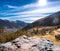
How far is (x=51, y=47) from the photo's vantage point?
21312 millimetres

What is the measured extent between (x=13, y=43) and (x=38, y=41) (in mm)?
2965

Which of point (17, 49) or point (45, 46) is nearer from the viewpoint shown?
point (17, 49)

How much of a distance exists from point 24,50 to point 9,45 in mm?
1954

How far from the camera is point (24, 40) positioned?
73.4ft

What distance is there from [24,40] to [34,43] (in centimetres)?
143

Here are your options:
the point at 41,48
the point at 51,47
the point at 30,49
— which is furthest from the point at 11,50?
the point at 51,47

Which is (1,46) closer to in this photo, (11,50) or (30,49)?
(11,50)

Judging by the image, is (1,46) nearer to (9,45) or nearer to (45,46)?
(9,45)

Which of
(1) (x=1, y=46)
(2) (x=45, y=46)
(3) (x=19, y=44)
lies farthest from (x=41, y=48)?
(1) (x=1, y=46)

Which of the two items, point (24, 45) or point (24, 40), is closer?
point (24, 45)

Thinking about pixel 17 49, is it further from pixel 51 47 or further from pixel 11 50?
pixel 51 47

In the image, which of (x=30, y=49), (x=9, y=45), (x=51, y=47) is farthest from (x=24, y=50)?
(x=51, y=47)

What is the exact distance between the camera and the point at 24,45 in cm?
2081

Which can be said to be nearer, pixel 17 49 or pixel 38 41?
pixel 17 49
